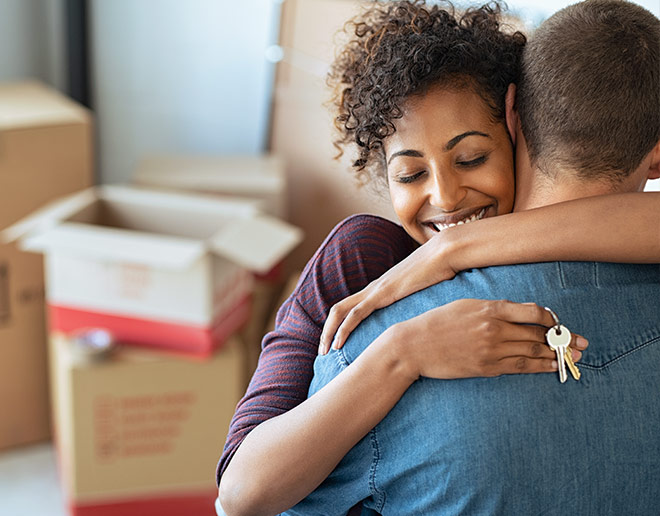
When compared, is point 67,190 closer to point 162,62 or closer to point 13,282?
point 13,282

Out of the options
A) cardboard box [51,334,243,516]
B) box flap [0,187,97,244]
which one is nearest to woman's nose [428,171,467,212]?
cardboard box [51,334,243,516]

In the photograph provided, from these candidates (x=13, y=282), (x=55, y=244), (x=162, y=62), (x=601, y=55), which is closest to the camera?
(x=601, y=55)

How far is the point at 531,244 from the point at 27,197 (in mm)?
2184

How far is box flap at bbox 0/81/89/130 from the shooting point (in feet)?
8.79

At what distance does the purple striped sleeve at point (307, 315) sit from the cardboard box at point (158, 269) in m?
1.11

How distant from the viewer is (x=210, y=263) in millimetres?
2275

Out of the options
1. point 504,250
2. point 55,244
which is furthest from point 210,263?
point 504,250

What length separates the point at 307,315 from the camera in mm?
1077

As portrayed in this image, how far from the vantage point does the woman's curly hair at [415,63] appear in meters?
1.11

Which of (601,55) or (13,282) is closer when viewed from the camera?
(601,55)

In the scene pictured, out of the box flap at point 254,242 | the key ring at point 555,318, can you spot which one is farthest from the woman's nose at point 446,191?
the box flap at point 254,242

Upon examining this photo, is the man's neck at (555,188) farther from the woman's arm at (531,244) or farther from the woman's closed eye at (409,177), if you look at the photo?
the woman's closed eye at (409,177)

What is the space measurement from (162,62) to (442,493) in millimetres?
2920

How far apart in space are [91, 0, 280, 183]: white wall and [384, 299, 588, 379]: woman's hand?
2455 mm
